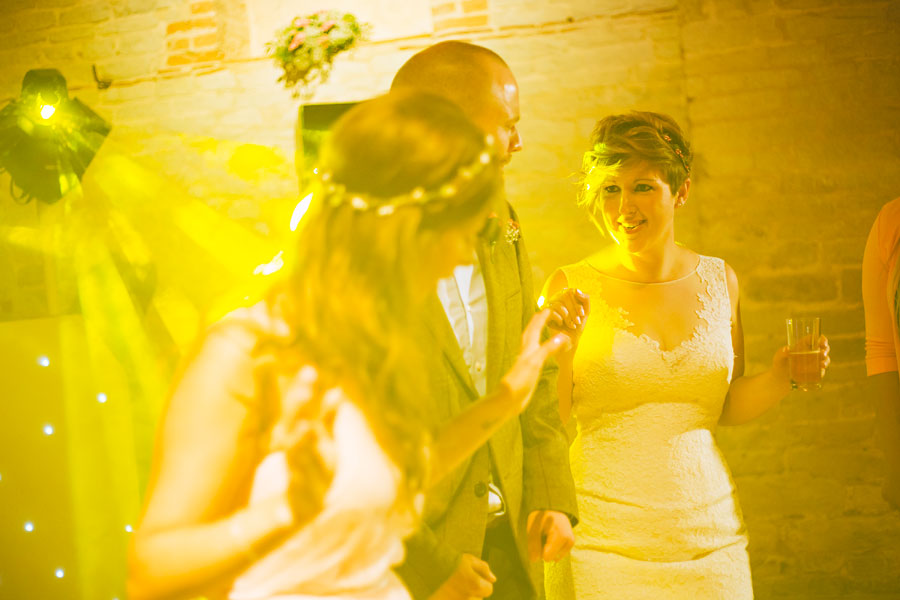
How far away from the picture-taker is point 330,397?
122cm

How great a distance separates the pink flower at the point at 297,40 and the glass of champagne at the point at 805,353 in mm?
2872

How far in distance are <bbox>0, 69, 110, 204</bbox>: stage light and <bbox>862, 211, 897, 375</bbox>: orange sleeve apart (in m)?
3.56

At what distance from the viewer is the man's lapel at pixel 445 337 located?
1.85 metres

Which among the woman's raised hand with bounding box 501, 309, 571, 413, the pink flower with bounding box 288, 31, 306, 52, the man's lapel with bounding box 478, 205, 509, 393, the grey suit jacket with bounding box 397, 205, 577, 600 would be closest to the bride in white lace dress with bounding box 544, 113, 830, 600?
the grey suit jacket with bounding box 397, 205, 577, 600

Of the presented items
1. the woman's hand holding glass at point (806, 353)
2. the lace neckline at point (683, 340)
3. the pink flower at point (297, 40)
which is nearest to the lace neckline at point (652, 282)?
the lace neckline at point (683, 340)

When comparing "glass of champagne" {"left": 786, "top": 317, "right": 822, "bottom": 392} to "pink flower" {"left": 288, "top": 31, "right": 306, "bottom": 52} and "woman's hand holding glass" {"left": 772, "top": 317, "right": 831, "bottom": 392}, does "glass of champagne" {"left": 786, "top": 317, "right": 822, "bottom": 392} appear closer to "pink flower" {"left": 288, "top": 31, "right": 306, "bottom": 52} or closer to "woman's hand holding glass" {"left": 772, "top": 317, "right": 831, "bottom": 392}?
"woman's hand holding glass" {"left": 772, "top": 317, "right": 831, "bottom": 392}

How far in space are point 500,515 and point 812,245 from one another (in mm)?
2733

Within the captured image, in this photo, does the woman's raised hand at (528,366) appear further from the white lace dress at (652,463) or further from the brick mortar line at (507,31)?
the brick mortar line at (507,31)

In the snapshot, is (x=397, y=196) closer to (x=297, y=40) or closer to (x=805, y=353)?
(x=805, y=353)

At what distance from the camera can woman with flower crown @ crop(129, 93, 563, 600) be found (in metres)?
1.12

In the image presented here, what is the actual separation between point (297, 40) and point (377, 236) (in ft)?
10.7

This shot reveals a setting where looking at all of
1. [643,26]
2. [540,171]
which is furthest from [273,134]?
[643,26]

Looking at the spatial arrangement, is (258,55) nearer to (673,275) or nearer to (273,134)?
(273,134)

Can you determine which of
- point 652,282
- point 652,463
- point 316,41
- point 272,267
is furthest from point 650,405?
point 316,41
